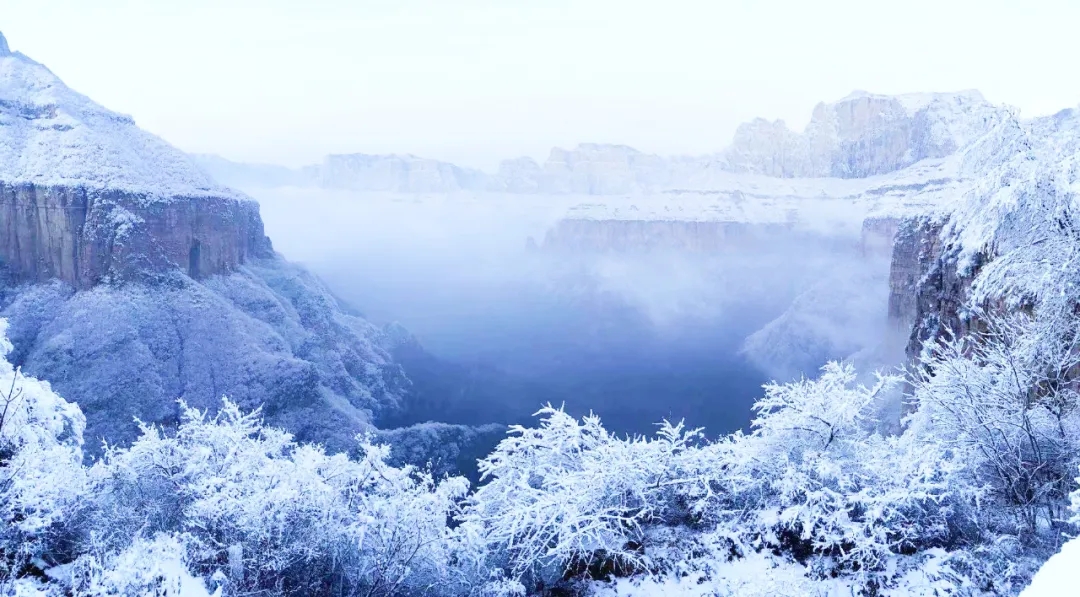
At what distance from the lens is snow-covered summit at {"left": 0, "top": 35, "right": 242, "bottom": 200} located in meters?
61.4

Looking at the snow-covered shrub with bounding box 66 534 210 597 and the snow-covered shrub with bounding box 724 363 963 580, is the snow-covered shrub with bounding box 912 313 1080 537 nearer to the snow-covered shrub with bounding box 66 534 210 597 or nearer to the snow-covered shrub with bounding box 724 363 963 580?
the snow-covered shrub with bounding box 724 363 963 580

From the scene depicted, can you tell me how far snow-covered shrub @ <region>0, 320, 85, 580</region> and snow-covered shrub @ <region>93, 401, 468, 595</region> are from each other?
0.66m

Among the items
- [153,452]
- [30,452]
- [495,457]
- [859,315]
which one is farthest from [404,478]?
[859,315]

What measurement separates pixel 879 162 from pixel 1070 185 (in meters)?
210

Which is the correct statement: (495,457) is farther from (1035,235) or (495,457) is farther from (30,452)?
(1035,235)

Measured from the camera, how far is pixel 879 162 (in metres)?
187

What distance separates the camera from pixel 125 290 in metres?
60.5

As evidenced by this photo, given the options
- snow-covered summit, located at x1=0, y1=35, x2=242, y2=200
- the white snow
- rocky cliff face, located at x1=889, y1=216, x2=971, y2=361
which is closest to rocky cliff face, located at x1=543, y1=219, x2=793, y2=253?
rocky cliff face, located at x1=889, y1=216, x2=971, y2=361

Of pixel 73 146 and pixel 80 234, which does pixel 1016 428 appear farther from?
pixel 73 146

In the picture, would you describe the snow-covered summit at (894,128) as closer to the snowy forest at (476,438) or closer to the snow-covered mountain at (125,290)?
the snowy forest at (476,438)

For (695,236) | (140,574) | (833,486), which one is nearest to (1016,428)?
(833,486)

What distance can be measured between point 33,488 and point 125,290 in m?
62.4

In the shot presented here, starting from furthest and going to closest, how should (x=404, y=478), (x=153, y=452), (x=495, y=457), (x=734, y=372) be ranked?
1. (x=734, y=372)
2. (x=495, y=457)
3. (x=404, y=478)
4. (x=153, y=452)

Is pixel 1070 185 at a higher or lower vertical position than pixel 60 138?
lower
